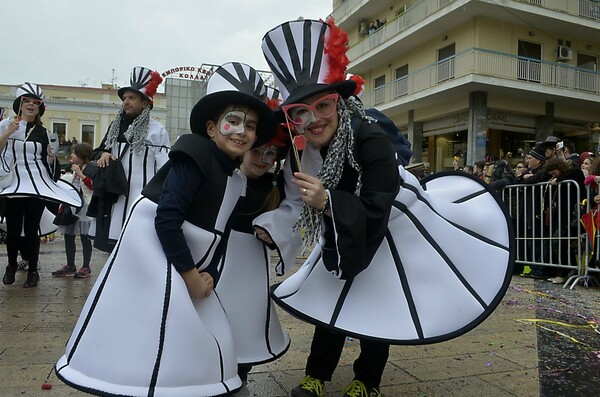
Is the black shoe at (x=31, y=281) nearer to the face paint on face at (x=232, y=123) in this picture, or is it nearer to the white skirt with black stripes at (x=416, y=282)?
the white skirt with black stripes at (x=416, y=282)

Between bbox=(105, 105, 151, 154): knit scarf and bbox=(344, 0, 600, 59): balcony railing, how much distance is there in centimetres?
1465

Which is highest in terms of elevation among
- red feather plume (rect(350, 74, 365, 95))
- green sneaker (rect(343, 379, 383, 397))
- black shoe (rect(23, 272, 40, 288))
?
red feather plume (rect(350, 74, 365, 95))

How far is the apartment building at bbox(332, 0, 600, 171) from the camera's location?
16.0m

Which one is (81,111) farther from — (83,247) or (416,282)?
(416,282)

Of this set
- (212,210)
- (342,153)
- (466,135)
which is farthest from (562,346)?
(466,135)

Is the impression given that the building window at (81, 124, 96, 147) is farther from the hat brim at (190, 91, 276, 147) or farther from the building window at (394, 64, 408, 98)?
the hat brim at (190, 91, 276, 147)

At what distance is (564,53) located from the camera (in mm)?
17094

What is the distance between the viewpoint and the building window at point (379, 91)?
20.6 meters

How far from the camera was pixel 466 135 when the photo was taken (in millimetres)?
17516

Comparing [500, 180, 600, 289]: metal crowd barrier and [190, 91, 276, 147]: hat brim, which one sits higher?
[190, 91, 276, 147]: hat brim

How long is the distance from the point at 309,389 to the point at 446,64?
16.3 metres

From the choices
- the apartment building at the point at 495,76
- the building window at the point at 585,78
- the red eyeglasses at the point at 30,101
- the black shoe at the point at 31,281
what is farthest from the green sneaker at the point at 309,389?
the building window at the point at 585,78

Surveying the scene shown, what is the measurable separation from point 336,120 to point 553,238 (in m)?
4.94

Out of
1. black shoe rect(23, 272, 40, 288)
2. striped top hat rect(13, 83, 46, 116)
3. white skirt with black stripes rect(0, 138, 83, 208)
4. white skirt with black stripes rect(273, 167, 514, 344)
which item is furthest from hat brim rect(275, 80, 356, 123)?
black shoe rect(23, 272, 40, 288)
